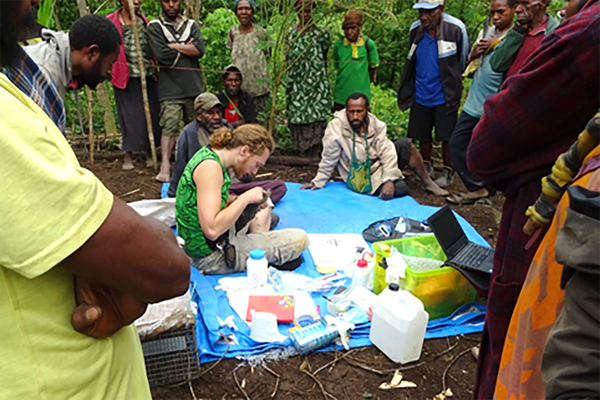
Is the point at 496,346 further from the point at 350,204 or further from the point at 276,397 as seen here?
the point at 350,204

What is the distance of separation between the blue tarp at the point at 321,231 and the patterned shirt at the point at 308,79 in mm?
1044

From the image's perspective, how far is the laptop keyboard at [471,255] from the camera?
263 centimetres

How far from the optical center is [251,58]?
17.6ft

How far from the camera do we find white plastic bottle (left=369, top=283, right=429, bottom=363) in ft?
7.64

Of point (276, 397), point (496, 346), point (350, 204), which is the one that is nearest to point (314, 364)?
point (276, 397)

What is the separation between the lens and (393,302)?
2381mm

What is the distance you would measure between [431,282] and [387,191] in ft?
6.63

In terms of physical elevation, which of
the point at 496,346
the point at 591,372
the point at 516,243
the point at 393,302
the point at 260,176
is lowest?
the point at 260,176

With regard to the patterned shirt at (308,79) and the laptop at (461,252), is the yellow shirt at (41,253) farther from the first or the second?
the patterned shirt at (308,79)

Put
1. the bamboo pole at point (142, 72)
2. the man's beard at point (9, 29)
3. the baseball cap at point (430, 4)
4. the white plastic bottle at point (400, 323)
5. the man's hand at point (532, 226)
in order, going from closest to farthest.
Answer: the man's beard at point (9, 29), the man's hand at point (532, 226), the white plastic bottle at point (400, 323), the bamboo pole at point (142, 72), the baseball cap at point (430, 4)

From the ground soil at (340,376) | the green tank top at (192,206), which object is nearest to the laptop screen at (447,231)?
the ground soil at (340,376)

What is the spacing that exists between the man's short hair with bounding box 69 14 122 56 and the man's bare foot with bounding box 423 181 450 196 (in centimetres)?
353

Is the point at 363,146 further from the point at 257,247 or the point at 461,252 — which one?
the point at 461,252

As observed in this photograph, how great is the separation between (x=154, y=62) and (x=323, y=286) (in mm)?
3482
